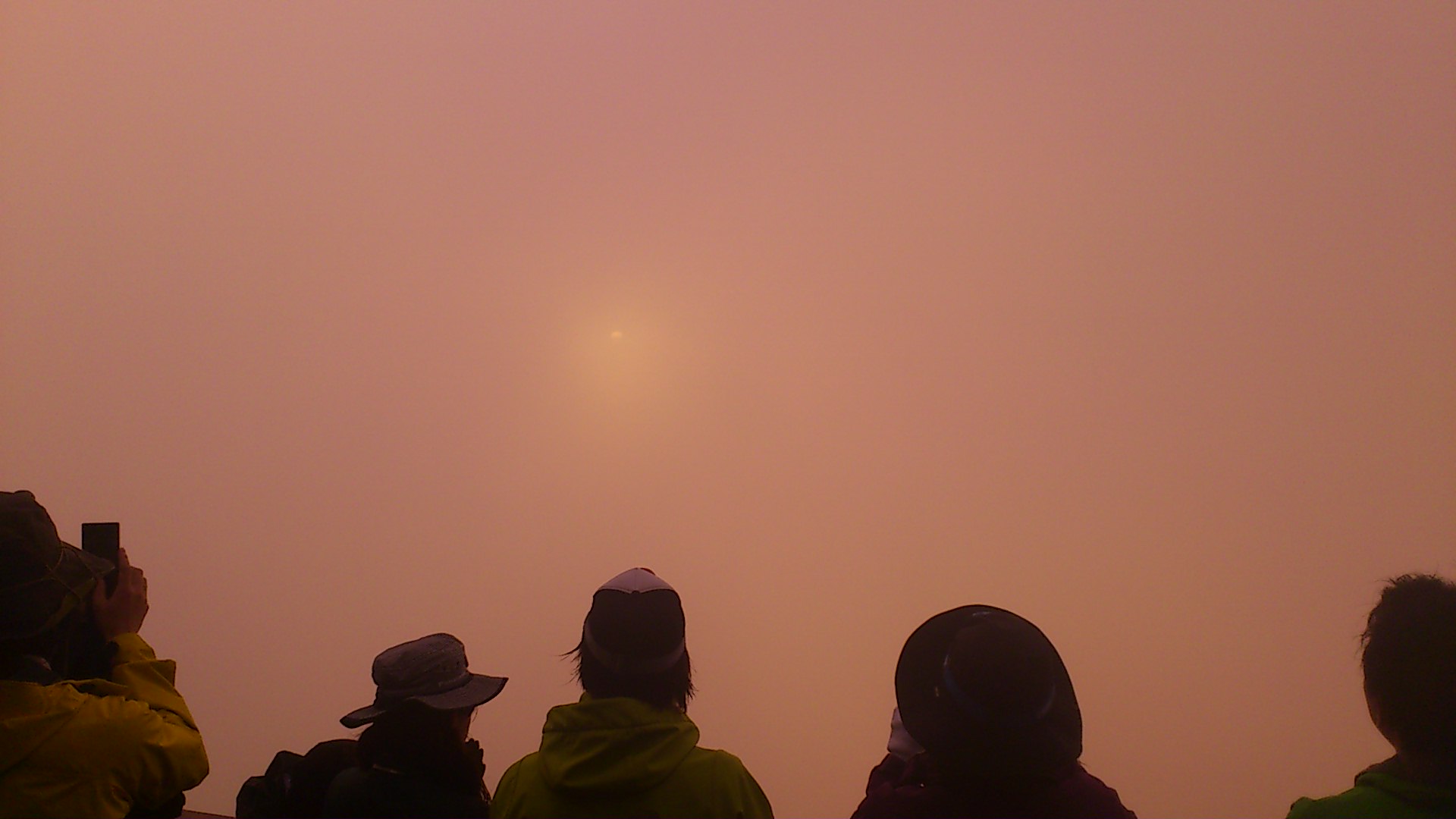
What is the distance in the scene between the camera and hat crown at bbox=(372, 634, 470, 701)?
4.76 feet

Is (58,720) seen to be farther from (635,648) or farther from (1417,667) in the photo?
(1417,667)

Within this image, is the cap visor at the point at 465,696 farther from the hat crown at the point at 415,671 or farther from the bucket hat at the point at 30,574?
the bucket hat at the point at 30,574

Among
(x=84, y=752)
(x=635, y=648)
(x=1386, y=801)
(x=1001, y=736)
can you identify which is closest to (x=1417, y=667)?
(x=1386, y=801)

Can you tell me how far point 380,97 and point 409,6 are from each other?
1.23 feet

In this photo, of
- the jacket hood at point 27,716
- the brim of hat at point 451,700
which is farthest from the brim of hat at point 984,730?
the jacket hood at point 27,716

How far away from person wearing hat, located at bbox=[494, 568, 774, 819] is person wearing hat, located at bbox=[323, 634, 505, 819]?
121mm

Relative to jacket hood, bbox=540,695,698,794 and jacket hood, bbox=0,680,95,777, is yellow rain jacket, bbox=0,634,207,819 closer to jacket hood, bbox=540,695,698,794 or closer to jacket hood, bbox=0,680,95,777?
jacket hood, bbox=0,680,95,777

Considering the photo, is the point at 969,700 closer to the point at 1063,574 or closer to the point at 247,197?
the point at 1063,574

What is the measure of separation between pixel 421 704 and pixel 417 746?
2.3 inches

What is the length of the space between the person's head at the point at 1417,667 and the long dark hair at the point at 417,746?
1.15m

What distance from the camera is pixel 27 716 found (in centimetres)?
119

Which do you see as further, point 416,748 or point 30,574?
point 416,748

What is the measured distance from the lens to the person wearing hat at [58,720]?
118cm

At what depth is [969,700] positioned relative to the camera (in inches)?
38.0
